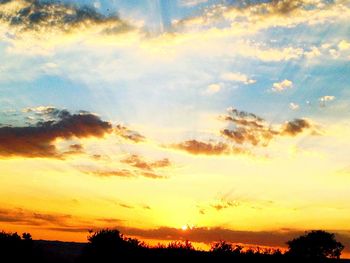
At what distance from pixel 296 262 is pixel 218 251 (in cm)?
794

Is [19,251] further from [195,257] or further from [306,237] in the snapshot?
[306,237]

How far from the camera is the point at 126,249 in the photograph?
50562mm

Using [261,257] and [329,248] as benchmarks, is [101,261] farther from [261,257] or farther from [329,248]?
[329,248]

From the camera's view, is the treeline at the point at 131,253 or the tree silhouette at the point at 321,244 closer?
the treeline at the point at 131,253

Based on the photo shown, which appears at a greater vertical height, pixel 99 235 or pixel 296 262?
pixel 99 235

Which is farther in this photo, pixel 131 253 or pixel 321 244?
pixel 321 244

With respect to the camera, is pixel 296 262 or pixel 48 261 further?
pixel 48 261

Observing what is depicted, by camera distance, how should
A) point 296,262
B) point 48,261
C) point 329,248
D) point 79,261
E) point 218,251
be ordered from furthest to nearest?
1. point 329,248
2. point 48,261
3. point 79,261
4. point 218,251
5. point 296,262

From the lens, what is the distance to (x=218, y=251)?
47.8 m

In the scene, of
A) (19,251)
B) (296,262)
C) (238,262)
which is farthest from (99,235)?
(296,262)

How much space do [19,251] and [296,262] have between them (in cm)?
3142

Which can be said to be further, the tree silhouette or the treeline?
the tree silhouette

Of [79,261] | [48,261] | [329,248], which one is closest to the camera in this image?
[79,261]

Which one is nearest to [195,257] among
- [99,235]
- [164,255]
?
[164,255]
